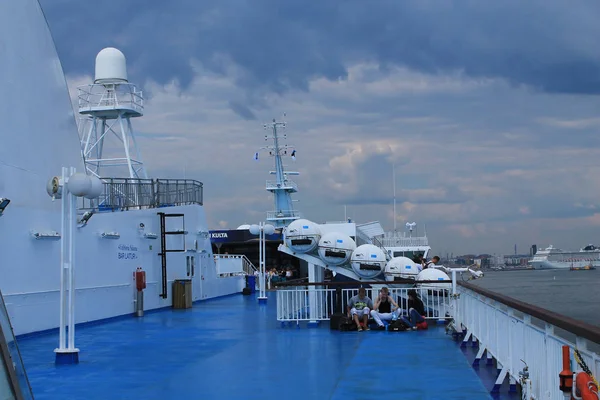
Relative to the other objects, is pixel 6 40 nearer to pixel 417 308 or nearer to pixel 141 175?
pixel 417 308

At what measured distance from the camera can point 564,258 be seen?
458 ft

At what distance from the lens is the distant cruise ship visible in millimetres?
136375

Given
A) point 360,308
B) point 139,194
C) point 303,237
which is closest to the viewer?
point 360,308

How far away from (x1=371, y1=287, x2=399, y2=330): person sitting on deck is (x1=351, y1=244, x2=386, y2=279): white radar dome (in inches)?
72.9

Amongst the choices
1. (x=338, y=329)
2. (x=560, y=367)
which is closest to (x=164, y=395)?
(x=560, y=367)

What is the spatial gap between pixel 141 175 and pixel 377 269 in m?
12.2

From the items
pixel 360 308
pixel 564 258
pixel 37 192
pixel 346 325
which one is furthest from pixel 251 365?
pixel 564 258

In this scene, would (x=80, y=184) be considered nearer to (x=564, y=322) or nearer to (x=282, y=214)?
(x=564, y=322)

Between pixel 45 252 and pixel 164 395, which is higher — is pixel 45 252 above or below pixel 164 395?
above

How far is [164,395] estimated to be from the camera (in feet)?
26.6

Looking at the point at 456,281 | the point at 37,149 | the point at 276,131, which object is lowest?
the point at 456,281

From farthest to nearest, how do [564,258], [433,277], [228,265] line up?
[564,258]
[228,265]
[433,277]

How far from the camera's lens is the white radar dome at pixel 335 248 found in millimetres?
16797

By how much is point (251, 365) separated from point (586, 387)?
6708 millimetres
